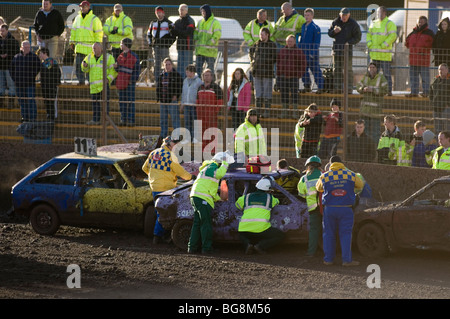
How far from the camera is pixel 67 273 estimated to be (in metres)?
12.8

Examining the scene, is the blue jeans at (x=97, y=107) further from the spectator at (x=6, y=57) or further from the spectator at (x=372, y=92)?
the spectator at (x=372, y=92)

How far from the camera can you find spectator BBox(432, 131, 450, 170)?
15867mm

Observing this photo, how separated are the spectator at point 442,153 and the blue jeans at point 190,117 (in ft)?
16.0

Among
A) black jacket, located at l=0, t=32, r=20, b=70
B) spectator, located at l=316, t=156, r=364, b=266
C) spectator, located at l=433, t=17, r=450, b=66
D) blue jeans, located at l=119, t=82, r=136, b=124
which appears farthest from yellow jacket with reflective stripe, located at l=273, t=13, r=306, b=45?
spectator, located at l=316, t=156, r=364, b=266

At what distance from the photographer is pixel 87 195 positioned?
15.7m

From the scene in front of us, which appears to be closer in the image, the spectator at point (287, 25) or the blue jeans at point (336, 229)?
the blue jeans at point (336, 229)

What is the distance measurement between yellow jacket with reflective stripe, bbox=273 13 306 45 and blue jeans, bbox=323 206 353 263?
293 inches

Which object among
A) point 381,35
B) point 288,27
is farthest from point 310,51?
point 381,35

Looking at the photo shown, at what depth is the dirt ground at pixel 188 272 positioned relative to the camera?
38.1 feet

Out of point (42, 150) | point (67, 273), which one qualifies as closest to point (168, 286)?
point (67, 273)

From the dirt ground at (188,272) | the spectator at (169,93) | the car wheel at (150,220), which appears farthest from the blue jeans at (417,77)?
the car wheel at (150,220)

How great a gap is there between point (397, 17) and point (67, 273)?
17.0 metres

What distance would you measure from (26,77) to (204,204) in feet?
23.8

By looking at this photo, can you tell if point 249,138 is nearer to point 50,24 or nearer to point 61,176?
point 61,176
